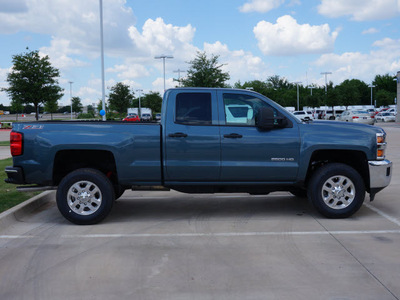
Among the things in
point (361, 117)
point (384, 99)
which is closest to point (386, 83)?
point (384, 99)

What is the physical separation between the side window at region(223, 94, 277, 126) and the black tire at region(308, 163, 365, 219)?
3.99 ft

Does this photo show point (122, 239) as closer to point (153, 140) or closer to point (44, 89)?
point (153, 140)

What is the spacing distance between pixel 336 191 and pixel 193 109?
2.50m

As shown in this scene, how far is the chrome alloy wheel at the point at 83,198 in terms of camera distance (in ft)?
22.4

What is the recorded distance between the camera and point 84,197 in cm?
686

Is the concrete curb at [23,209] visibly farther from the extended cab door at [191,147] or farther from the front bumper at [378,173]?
the front bumper at [378,173]

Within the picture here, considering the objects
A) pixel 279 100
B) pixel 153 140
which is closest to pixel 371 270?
pixel 153 140

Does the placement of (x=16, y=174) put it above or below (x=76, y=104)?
below

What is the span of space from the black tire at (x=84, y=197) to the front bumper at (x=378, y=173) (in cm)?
390

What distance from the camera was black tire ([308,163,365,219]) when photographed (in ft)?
22.9

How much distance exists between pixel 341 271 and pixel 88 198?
12.5 ft

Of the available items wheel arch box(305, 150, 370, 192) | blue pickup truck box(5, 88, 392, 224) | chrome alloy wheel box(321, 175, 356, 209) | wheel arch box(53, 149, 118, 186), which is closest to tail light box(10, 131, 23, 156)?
blue pickup truck box(5, 88, 392, 224)

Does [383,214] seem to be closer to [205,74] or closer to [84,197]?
[84,197]

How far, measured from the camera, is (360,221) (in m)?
6.95
